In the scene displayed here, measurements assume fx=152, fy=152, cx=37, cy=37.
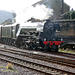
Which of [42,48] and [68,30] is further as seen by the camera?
[68,30]

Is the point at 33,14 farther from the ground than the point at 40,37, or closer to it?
farther from the ground

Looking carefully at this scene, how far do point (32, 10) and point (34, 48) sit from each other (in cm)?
525

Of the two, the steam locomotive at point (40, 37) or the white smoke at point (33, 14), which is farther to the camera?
the white smoke at point (33, 14)

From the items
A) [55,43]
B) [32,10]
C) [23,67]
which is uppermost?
[32,10]

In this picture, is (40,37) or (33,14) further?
(33,14)

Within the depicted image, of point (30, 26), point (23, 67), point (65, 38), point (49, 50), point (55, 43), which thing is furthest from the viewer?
point (65, 38)

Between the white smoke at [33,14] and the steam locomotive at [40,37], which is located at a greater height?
the white smoke at [33,14]

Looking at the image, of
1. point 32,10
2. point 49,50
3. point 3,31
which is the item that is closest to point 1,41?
point 3,31

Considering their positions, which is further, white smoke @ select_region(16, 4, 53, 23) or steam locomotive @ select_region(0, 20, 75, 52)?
white smoke @ select_region(16, 4, 53, 23)

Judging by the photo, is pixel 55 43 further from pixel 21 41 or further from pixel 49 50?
pixel 21 41

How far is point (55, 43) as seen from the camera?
12727 millimetres

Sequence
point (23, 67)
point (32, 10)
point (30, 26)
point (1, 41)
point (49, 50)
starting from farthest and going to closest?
point (1, 41) < point (32, 10) < point (30, 26) < point (49, 50) < point (23, 67)

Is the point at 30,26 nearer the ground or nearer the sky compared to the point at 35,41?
nearer the sky

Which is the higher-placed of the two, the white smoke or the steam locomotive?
the white smoke
